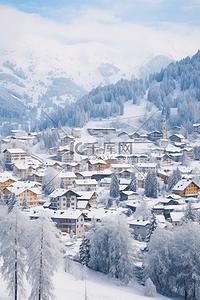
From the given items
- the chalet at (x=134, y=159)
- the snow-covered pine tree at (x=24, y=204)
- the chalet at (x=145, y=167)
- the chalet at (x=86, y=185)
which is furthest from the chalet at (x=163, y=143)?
the snow-covered pine tree at (x=24, y=204)

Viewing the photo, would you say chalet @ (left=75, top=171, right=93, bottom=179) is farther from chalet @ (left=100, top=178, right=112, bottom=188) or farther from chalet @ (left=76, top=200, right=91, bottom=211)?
chalet @ (left=76, top=200, right=91, bottom=211)

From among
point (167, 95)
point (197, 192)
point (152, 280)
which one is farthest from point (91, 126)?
point (152, 280)

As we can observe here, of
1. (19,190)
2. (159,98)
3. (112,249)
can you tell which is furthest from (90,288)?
(159,98)

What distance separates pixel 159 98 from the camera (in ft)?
479

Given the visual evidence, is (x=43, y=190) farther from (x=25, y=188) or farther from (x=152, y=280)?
(x=152, y=280)

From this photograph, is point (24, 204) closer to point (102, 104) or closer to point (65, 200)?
point (65, 200)

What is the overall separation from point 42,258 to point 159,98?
129 metres

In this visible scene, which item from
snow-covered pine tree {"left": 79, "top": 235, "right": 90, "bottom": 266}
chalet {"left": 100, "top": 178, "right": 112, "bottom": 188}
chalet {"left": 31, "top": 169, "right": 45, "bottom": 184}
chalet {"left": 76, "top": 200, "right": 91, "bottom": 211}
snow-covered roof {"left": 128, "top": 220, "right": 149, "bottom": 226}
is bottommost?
snow-covered pine tree {"left": 79, "top": 235, "right": 90, "bottom": 266}

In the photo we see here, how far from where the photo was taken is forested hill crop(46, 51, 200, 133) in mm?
132625

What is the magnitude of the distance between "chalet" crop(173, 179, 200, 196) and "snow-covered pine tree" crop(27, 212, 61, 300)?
128 feet

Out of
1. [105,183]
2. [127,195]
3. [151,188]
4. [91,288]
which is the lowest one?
[91,288]

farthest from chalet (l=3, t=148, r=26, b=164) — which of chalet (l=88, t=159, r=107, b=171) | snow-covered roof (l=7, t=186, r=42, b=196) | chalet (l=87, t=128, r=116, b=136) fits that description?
chalet (l=87, t=128, r=116, b=136)

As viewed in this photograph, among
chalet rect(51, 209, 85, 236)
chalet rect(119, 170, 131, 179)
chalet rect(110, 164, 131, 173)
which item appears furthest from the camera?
chalet rect(110, 164, 131, 173)

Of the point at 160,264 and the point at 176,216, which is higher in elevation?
the point at 176,216
